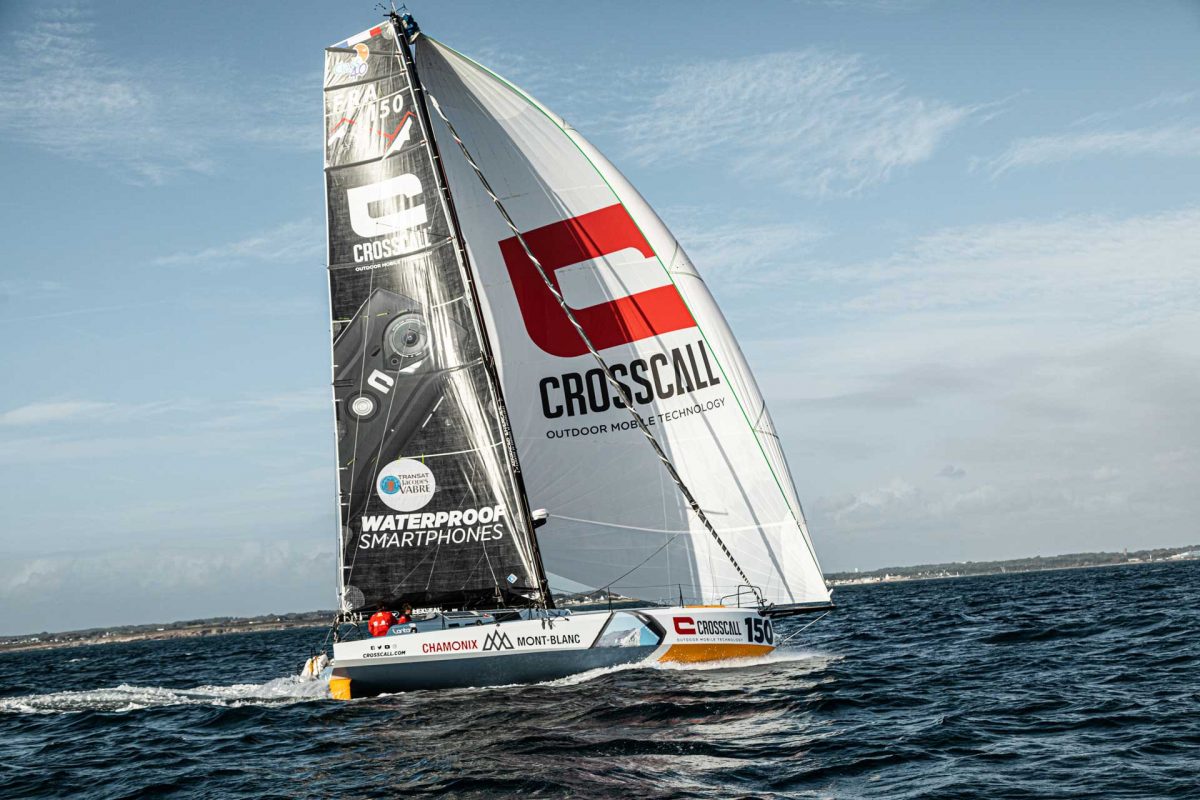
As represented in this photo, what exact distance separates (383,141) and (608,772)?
Answer: 38.1ft

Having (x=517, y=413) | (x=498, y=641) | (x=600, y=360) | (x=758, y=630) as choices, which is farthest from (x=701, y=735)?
(x=517, y=413)

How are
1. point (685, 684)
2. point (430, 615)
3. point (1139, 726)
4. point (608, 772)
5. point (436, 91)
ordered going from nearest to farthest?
point (608, 772) → point (1139, 726) → point (685, 684) → point (430, 615) → point (436, 91)

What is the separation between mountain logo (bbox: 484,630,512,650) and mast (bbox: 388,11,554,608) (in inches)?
54.9

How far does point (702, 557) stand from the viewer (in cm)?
1717

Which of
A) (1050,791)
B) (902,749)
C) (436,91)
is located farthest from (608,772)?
(436,91)

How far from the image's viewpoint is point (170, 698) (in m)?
19.2

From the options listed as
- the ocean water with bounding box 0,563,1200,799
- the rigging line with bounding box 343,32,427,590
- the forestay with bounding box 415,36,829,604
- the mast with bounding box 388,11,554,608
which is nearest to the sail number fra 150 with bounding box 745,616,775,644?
the ocean water with bounding box 0,563,1200,799

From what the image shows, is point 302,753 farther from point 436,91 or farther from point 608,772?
point 436,91

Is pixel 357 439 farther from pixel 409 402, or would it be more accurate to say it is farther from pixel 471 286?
pixel 471 286

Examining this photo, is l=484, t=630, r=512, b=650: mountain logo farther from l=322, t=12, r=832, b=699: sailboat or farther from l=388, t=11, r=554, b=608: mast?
l=388, t=11, r=554, b=608: mast

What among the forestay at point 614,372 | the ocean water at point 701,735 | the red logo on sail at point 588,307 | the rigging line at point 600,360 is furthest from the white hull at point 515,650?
the red logo on sail at point 588,307

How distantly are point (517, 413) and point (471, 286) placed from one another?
2.61 meters

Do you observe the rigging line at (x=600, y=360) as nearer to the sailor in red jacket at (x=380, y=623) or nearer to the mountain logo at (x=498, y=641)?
the mountain logo at (x=498, y=641)

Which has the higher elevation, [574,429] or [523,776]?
[574,429]
